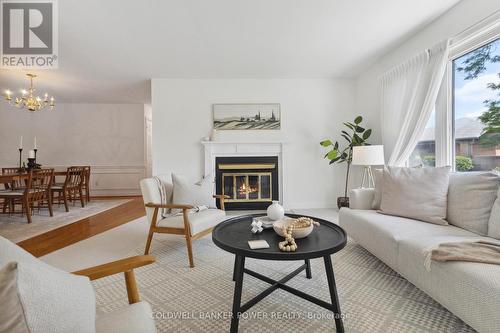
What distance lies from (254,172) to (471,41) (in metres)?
3.31

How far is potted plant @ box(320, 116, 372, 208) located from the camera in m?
4.05

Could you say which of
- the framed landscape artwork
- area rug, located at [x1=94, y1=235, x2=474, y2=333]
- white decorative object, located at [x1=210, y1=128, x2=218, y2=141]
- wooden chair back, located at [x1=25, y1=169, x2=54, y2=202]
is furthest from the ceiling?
area rug, located at [x1=94, y1=235, x2=474, y2=333]

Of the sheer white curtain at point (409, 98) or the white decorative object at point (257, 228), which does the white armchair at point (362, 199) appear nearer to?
the sheer white curtain at point (409, 98)

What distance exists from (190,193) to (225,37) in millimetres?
1972

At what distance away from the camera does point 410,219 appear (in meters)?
2.18

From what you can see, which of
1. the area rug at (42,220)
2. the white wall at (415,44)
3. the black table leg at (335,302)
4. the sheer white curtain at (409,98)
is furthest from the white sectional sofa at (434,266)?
the area rug at (42,220)

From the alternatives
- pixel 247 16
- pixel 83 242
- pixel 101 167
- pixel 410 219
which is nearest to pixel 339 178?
pixel 410 219

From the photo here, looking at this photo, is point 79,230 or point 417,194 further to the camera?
point 79,230

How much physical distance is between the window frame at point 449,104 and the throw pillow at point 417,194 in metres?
0.82

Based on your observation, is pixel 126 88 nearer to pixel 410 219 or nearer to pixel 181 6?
pixel 181 6

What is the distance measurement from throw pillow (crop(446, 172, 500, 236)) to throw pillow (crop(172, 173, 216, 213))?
2.36m

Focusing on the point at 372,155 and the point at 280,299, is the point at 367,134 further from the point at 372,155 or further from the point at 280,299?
the point at 280,299

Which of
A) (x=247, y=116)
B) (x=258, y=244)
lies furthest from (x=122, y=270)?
(x=247, y=116)

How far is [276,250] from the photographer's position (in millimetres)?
1438
